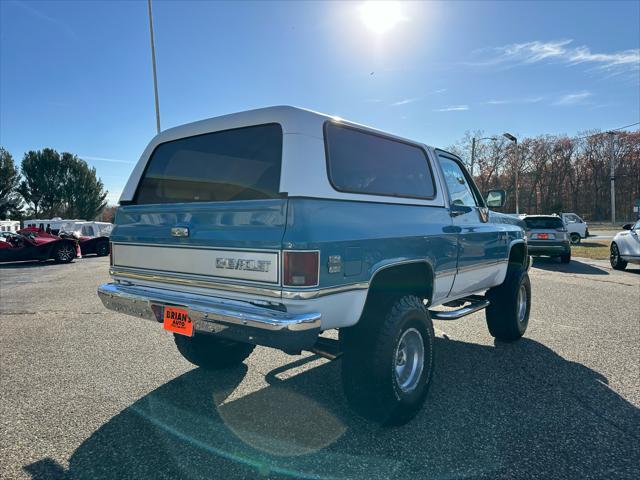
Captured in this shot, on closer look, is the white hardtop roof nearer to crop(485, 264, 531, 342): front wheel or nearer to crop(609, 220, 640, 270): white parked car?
crop(485, 264, 531, 342): front wheel

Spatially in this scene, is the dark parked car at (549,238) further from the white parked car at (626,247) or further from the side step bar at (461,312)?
the side step bar at (461,312)

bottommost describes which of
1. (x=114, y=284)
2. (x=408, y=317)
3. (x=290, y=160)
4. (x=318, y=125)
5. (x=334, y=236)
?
(x=408, y=317)

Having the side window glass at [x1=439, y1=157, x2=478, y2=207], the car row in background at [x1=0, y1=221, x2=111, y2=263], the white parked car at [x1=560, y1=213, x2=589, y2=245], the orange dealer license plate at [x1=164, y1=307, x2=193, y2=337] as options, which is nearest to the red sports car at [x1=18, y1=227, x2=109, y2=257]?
the car row in background at [x1=0, y1=221, x2=111, y2=263]

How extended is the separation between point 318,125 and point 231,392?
2.28 meters

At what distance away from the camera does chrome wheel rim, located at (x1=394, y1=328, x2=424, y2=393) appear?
3271mm

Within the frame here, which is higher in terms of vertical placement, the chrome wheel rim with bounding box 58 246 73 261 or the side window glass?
the side window glass

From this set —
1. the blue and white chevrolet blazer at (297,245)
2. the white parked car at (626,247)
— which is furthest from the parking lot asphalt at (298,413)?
the white parked car at (626,247)

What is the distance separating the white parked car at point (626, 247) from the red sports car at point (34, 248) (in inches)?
694

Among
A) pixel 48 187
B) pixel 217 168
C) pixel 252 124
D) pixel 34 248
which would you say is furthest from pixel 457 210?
pixel 48 187

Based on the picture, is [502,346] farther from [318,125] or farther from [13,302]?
[13,302]

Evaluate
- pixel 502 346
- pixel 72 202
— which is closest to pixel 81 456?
pixel 502 346

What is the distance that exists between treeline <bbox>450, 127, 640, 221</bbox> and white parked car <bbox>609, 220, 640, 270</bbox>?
3743 centimetres

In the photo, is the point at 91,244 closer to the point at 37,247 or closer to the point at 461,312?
the point at 37,247

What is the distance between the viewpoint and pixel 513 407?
345cm
